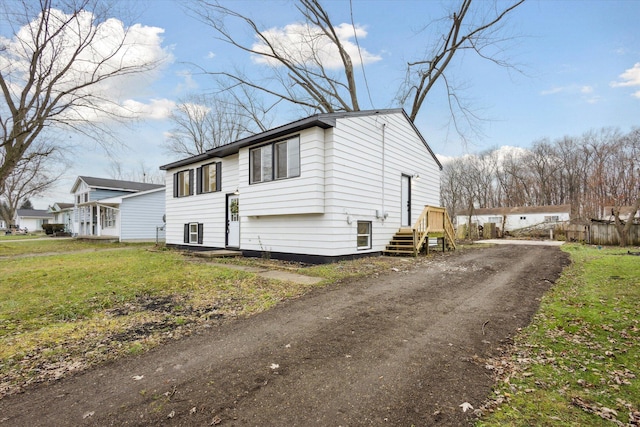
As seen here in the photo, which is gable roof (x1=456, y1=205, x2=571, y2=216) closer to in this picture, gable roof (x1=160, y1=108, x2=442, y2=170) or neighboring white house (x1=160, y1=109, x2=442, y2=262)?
neighboring white house (x1=160, y1=109, x2=442, y2=262)

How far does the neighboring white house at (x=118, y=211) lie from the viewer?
74.1ft

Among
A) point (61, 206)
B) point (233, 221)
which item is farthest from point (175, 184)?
point (61, 206)

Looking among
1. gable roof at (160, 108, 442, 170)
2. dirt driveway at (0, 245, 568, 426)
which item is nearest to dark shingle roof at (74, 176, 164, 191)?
gable roof at (160, 108, 442, 170)

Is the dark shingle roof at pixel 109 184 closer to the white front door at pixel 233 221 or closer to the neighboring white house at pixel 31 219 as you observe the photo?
the white front door at pixel 233 221

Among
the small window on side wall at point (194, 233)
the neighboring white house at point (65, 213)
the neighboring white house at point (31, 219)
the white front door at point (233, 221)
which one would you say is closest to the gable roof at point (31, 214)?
the neighboring white house at point (31, 219)

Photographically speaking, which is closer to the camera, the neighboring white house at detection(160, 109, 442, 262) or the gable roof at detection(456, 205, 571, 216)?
the neighboring white house at detection(160, 109, 442, 262)

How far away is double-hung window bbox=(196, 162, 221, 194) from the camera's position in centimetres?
1405

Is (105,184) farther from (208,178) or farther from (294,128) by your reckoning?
(294,128)

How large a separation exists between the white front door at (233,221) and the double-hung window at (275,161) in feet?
7.00

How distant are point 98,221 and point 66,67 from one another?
1455cm

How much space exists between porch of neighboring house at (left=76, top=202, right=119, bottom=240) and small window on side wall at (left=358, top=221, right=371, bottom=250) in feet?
64.4

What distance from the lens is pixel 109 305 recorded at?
567cm

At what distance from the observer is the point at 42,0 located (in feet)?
41.2

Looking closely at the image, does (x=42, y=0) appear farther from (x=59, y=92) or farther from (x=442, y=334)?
(x=442, y=334)
